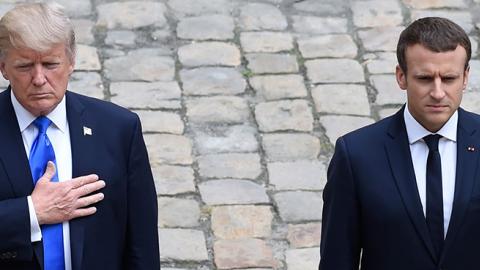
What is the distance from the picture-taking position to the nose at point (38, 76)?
4.38m

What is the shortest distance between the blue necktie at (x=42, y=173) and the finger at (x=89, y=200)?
10 cm

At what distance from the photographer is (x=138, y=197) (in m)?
4.72

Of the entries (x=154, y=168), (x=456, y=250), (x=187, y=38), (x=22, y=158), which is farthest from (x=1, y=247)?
(x=187, y=38)

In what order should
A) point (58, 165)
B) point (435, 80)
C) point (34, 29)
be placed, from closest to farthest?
1. point (34, 29)
2. point (435, 80)
3. point (58, 165)

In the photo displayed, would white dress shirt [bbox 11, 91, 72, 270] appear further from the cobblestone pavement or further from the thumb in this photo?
the cobblestone pavement

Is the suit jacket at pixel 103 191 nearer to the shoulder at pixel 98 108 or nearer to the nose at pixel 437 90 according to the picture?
the shoulder at pixel 98 108

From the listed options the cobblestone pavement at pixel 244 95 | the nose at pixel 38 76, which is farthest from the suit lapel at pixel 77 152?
the cobblestone pavement at pixel 244 95

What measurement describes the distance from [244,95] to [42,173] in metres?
3.82

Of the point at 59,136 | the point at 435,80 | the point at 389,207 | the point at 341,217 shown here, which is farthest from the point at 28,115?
the point at 435,80

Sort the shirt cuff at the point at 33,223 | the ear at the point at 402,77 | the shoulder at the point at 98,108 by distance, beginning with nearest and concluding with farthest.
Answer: the shirt cuff at the point at 33,223, the ear at the point at 402,77, the shoulder at the point at 98,108

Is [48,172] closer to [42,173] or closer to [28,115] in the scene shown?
[42,173]

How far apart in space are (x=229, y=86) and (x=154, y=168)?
109cm

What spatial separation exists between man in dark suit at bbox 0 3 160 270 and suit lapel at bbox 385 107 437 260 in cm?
93

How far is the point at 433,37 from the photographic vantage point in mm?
4504
